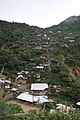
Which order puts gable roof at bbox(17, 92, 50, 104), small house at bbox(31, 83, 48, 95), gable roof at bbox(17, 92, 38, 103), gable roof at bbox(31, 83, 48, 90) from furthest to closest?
1. gable roof at bbox(31, 83, 48, 90)
2. small house at bbox(31, 83, 48, 95)
3. gable roof at bbox(17, 92, 38, 103)
4. gable roof at bbox(17, 92, 50, 104)

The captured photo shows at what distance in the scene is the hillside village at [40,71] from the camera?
18.8m

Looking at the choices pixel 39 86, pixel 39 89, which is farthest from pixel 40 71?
pixel 39 89

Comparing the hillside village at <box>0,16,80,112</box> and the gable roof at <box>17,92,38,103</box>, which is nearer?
the gable roof at <box>17,92,38,103</box>

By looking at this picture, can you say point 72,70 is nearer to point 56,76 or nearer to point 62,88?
point 56,76

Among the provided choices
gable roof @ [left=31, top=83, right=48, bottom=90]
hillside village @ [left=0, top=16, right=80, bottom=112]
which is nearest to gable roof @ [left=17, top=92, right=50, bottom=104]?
hillside village @ [left=0, top=16, right=80, bottom=112]

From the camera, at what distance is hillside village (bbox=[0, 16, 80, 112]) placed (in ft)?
61.5

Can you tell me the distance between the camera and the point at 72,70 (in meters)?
28.0

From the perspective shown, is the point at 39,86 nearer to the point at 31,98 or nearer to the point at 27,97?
the point at 27,97

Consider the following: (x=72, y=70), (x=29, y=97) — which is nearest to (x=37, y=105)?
(x=29, y=97)

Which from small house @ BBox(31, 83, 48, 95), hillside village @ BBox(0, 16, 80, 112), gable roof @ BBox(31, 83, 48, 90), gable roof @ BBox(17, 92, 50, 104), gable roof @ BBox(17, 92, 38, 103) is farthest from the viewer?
gable roof @ BBox(31, 83, 48, 90)

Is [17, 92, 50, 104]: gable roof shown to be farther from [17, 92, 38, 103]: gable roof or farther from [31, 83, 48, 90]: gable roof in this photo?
[31, 83, 48, 90]: gable roof

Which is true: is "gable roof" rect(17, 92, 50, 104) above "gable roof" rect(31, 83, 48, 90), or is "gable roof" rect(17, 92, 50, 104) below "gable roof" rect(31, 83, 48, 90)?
below

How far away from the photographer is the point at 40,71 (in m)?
24.1

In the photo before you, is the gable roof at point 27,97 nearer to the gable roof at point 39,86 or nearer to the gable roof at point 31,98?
the gable roof at point 31,98
